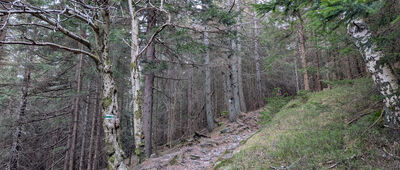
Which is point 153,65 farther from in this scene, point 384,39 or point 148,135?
point 384,39

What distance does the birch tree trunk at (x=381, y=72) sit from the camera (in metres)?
3.70

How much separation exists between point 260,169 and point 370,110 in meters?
3.55

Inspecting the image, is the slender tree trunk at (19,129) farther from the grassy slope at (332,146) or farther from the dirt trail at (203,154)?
the grassy slope at (332,146)

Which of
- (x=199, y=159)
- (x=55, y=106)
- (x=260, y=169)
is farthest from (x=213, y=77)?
(x=260, y=169)

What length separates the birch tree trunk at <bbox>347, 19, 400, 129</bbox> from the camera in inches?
146

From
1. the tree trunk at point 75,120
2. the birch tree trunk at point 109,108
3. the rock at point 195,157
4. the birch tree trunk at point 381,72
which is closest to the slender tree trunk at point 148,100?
the rock at point 195,157

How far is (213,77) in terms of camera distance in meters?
18.9

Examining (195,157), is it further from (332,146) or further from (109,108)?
(332,146)

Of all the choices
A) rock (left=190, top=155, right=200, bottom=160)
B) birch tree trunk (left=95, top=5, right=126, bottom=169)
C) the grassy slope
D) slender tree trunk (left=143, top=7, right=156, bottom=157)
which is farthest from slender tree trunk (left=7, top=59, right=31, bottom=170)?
the grassy slope

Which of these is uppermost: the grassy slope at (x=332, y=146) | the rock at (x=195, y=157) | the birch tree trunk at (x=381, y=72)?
the birch tree trunk at (x=381, y=72)

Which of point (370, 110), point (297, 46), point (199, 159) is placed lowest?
point (199, 159)

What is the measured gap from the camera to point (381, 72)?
154 inches

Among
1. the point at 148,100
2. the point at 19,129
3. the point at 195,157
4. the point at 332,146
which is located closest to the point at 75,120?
the point at 19,129

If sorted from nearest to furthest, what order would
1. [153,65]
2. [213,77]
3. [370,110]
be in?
1. [370,110]
2. [153,65]
3. [213,77]
